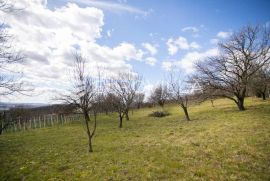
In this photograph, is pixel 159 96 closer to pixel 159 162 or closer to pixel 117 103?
pixel 117 103

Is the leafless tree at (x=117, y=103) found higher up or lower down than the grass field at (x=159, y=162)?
higher up

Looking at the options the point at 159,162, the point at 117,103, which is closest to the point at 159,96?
the point at 117,103

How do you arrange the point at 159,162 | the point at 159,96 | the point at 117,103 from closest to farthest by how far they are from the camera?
the point at 159,162
the point at 117,103
the point at 159,96

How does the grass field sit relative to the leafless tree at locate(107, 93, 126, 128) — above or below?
below

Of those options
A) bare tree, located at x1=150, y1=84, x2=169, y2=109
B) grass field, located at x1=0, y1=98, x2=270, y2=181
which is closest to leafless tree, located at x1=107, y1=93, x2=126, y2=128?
grass field, located at x1=0, y1=98, x2=270, y2=181

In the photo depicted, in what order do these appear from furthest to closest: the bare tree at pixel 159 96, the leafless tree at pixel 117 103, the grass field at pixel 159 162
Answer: the bare tree at pixel 159 96 → the leafless tree at pixel 117 103 → the grass field at pixel 159 162

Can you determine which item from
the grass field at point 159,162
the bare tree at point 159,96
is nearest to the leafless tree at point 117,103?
the grass field at point 159,162

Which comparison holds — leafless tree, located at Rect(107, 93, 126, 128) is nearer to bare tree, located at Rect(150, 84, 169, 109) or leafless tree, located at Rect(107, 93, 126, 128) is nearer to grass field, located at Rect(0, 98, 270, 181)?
grass field, located at Rect(0, 98, 270, 181)

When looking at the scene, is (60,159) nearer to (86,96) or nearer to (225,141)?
(86,96)

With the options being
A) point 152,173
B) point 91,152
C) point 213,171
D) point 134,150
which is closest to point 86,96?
point 91,152

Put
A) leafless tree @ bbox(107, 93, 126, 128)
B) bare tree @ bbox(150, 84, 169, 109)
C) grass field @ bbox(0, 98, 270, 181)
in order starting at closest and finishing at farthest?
grass field @ bbox(0, 98, 270, 181) → leafless tree @ bbox(107, 93, 126, 128) → bare tree @ bbox(150, 84, 169, 109)

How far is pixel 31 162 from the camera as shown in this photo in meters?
12.6

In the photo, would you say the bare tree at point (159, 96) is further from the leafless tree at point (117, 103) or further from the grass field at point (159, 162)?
the grass field at point (159, 162)

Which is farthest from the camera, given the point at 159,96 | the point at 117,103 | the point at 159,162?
the point at 159,96
